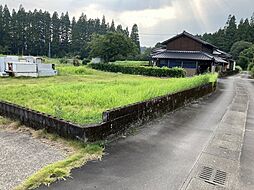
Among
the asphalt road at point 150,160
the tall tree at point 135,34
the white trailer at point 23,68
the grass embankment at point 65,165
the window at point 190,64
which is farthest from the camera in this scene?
the tall tree at point 135,34

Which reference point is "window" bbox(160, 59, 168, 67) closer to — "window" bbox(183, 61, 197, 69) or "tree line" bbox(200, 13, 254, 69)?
"window" bbox(183, 61, 197, 69)

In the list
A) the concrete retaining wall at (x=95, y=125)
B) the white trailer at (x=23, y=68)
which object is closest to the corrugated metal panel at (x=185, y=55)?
the white trailer at (x=23, y=68)

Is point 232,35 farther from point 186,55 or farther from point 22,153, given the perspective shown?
point 22,153

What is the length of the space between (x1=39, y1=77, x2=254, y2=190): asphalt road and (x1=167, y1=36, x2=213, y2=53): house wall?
27296 mm

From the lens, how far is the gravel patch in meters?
3.04

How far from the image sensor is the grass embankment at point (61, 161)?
9.65 feet

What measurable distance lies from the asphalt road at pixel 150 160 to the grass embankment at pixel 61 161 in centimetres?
12

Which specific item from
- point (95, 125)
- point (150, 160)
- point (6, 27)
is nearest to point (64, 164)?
point (95, 125)

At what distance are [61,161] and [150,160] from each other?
134 cm

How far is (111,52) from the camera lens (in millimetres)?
38625

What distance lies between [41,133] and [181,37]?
99.8ft

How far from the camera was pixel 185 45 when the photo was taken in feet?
106

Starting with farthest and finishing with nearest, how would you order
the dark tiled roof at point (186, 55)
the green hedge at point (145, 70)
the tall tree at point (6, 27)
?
the tall tree at point (6, 27) < the dark tiled roof at point (186, 55) < the green hedge at point (145, 70)

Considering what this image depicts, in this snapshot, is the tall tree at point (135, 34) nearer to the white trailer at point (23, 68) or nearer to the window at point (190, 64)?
the window at point (190, 64)
